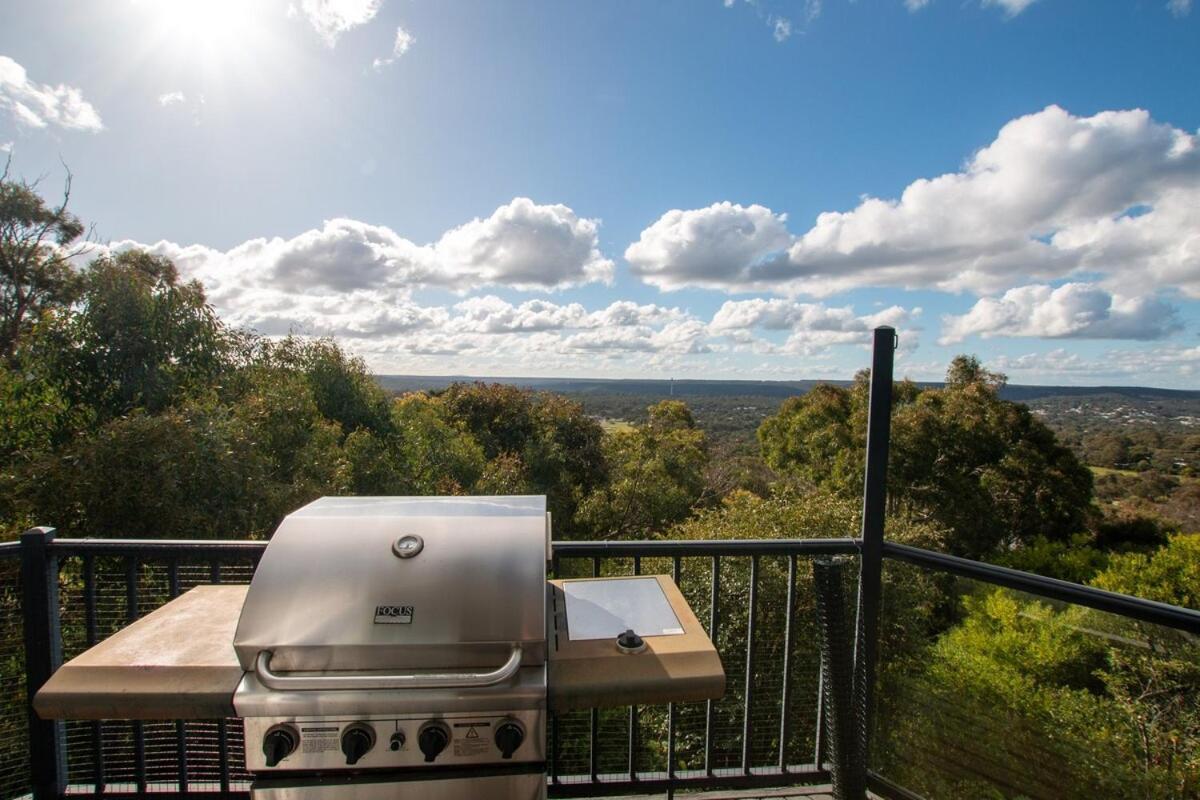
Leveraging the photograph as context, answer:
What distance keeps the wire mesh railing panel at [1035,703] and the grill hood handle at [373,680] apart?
1376 millimetres

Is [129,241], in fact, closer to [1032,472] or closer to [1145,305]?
[1032,472]

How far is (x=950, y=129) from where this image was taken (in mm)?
7984

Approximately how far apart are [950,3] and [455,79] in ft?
16.8

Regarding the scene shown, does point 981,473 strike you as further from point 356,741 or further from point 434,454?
point 356,741

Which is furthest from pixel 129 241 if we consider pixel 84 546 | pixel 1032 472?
pixel 1032 472

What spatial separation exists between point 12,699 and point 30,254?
14.9m

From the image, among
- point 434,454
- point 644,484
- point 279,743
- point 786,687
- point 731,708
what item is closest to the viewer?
point 279,743

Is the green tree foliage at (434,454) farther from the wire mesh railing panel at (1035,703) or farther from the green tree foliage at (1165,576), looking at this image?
the green tree foliage at (1165,576)

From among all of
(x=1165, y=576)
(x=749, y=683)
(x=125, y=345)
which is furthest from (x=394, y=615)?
(x=1165, y=576)

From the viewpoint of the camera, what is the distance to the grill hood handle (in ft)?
3.02

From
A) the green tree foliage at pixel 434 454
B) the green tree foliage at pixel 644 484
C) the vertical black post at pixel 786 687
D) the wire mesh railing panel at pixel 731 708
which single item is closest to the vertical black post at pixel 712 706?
the wire mesh railing panel at pixel 731 708

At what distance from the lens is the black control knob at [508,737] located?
94cm

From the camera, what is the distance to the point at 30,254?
38.5ft

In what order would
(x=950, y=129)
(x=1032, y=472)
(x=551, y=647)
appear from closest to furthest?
(x=551, y=647) < (x=950, y=129) < (x=1032, y=472)
